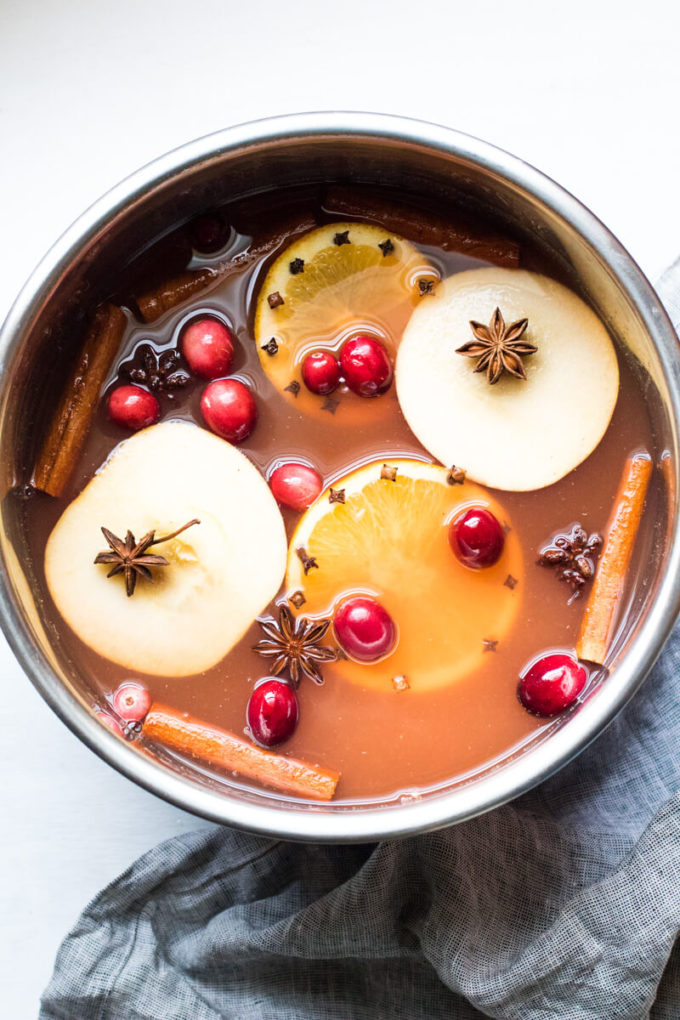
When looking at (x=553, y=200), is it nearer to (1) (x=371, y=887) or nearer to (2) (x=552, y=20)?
(2) (x=552, y=20)

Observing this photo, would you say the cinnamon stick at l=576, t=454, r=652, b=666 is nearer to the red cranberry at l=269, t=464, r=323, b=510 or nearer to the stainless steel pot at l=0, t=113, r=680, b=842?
the stainless steel pot at l=0, t=113, r=680, b=842

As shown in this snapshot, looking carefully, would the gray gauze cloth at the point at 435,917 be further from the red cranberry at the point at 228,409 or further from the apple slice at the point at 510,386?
the red cranberry at the point at 228,409

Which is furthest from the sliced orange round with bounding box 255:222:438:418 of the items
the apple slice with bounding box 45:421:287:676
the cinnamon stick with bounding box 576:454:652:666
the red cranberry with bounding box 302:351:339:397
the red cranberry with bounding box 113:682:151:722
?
the red cranberry with bounding box 113:682:151:722

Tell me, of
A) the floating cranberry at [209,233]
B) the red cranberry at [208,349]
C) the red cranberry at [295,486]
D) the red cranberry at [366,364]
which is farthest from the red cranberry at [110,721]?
the floating cranberry at [209,233]

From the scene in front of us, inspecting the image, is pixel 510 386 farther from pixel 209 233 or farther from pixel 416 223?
pixel 209 233

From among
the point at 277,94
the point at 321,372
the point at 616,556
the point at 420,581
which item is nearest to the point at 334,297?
→ the point at 321,372
